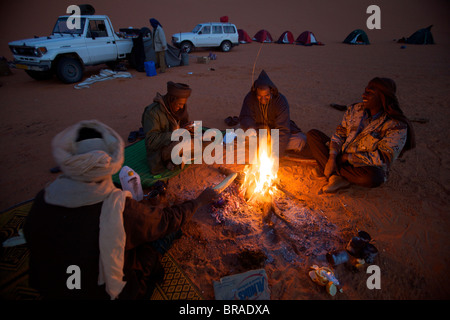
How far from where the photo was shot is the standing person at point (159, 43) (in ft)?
31.6

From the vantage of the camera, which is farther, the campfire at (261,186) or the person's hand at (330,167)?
the person's hand at (330,167)

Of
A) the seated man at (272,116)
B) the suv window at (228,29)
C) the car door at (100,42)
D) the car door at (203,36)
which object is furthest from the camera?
the suv window at (228,29)

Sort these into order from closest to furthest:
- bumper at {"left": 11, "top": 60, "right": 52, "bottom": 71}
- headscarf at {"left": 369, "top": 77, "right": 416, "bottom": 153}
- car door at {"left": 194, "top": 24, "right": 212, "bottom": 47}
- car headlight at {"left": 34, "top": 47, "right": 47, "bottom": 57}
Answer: headscarf at {"left": 369, "top": 77, "right": 416, "bottom": 153}, car headlight at {"left": 34, "top": 47, "right": 47, "bottom": 57}, bumper at {"left": 11, "top": 60, "right": 52, "bottom": 71}, car door at {"left": 194, "top": 24, "right": 212, "bottom": 47}

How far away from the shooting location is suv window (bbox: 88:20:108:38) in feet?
29.0

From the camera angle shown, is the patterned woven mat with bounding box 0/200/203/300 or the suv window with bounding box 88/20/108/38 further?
the suv window with bounding box 88/20/108/38

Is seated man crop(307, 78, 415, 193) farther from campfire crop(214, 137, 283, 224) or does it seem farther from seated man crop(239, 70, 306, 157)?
campfire crop(214, 137, 283, 224)

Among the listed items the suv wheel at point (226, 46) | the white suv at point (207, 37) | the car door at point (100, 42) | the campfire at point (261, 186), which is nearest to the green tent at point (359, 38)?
the white suv at point (207, 37)

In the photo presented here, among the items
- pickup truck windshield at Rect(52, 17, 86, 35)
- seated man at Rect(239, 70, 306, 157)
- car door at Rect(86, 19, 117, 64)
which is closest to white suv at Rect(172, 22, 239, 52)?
car door at Rect(86, 19, 117, 64)

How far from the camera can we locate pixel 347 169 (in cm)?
336

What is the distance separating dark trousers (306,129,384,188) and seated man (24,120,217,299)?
9.90ft

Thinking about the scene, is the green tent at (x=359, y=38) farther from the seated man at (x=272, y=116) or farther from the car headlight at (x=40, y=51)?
the car headlight at (x=40, y=51)

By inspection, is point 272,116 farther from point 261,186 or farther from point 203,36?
point 203,36

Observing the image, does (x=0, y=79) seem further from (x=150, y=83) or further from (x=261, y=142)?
(x=261, y=142)
